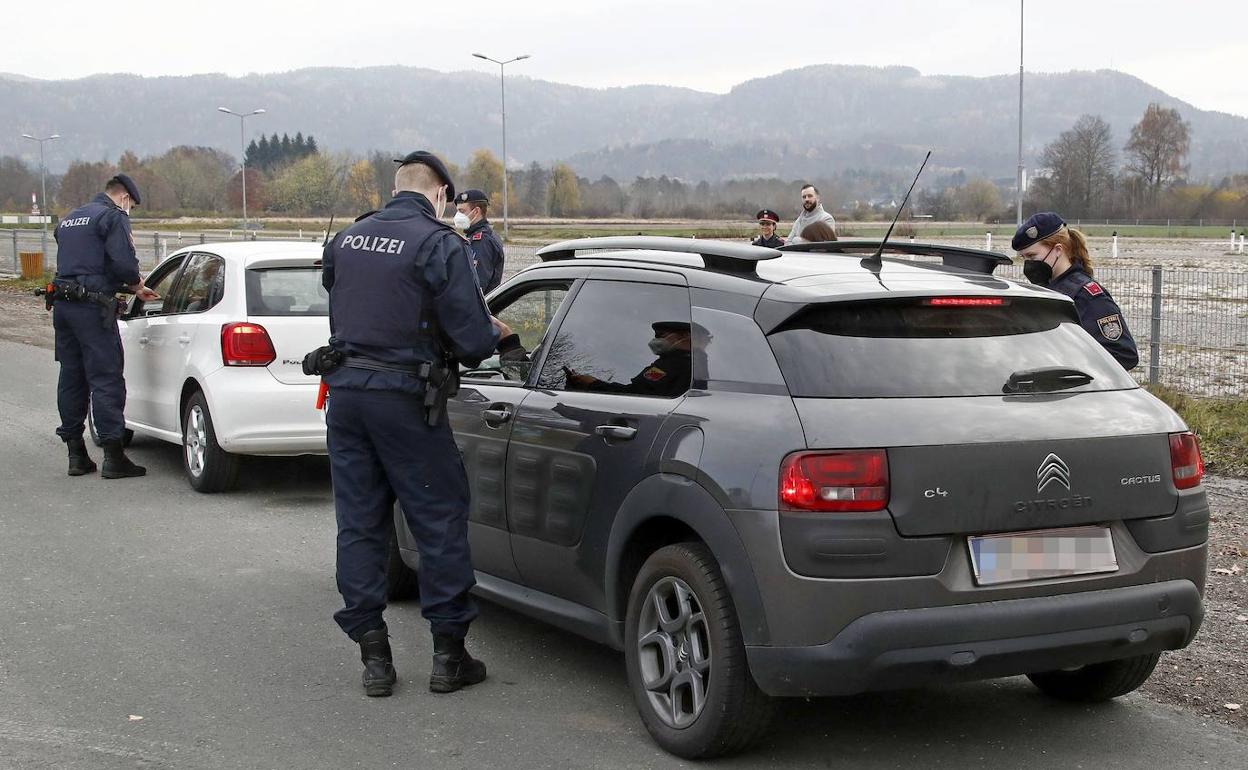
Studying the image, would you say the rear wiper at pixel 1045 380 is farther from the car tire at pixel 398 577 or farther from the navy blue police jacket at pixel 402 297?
the car tire at pixel 398 577

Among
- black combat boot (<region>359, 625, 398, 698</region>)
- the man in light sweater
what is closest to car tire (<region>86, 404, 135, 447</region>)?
black combat boot (<region>359, 625, 398, 698</region>)

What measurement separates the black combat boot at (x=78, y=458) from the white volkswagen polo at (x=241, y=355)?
64 centimetres

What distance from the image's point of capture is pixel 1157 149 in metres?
112

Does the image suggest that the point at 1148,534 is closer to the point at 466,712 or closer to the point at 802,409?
the point at 802,409

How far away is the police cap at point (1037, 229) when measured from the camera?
6.25 metres

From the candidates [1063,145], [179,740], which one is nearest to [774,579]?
[179,740]

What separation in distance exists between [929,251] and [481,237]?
254 inches

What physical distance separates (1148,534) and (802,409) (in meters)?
1.17

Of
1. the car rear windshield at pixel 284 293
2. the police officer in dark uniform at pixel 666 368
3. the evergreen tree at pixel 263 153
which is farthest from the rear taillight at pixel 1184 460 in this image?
the evergreen tree at pixel 263 153

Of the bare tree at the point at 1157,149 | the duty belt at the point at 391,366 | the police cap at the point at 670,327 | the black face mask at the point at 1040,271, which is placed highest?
the bare tree at the point at 1157,149

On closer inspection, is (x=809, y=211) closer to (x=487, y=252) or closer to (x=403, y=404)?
(x=487, y=252)

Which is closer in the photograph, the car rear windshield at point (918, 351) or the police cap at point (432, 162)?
the car rear windshield at point (918, 351)

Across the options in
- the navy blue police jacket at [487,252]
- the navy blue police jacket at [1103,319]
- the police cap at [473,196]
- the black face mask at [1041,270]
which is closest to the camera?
the navy blue police jacket at [1103,319]

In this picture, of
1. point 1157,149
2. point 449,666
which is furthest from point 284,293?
point 1157,149
